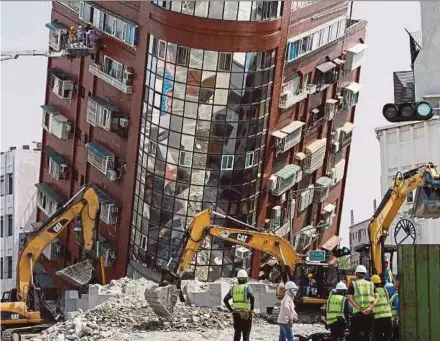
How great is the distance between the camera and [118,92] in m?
56.5

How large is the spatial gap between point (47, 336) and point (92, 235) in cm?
967

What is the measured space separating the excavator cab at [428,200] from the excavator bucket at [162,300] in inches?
304

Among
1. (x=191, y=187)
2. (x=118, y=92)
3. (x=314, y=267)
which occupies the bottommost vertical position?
(x=314, y=267)

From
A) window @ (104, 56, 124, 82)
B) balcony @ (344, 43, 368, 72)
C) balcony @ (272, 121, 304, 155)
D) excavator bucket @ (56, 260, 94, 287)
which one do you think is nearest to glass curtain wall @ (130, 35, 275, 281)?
balcony @ (272, 121, 304, 155)

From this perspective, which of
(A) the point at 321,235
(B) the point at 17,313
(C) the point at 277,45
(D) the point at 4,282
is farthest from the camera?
(D) the point at 4,282

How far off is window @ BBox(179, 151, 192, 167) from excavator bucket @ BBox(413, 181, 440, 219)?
57.5 ft

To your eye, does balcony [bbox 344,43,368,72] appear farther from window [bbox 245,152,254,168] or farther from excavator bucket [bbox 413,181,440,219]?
excavator bucket [bbox 413,181,440,219]

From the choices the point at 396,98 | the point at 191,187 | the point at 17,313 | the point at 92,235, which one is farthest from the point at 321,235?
the point at 17,313

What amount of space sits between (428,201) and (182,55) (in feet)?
56.3

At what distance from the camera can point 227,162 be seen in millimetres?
54875

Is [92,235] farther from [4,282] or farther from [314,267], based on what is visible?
[4,282]

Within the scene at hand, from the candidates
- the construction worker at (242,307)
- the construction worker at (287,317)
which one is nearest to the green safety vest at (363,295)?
the construction worker at (287,317)

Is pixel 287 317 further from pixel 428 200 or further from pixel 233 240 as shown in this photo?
pixel 233 240

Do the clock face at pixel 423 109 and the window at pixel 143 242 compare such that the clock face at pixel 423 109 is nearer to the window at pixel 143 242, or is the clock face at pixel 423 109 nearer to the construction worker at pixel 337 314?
the construction worker at pixel 337 314
